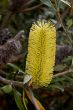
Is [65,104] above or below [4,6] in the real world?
below

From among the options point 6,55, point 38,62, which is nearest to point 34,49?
point 38,62

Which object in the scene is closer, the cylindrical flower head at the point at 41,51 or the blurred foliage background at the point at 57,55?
the cylindrical flower head at the point at 41,51

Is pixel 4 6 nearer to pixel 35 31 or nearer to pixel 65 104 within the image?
pixel 65 104

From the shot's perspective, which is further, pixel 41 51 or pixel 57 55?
pixel 57 55

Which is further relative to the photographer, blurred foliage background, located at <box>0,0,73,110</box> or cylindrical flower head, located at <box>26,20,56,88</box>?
blurred foliage background, located at <box>0,0,73,110</box>
